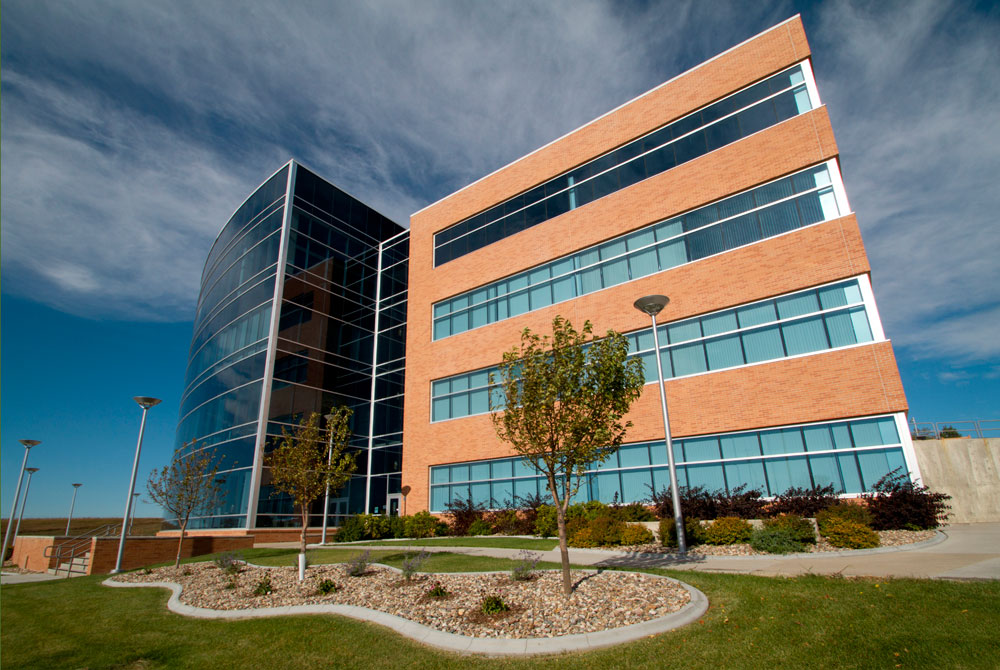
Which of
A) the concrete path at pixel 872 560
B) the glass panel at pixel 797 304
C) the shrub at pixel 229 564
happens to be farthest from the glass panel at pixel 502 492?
the glass panel at pixel 797 304

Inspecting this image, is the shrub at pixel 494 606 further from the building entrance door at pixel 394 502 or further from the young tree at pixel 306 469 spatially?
the building entrance door at pixel 394 502

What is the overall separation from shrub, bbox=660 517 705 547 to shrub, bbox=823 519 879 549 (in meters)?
3.48

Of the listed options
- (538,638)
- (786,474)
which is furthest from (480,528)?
(538,638)

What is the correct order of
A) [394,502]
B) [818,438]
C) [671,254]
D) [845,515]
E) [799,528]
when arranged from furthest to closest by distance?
[394,502], [671,254], [818,438], [845,515], [799,528]

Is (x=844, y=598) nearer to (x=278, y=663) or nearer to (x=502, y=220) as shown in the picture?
(x=278, y=663)

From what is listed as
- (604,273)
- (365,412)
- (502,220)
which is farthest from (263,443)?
(604,273)

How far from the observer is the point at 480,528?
25250 millimetres

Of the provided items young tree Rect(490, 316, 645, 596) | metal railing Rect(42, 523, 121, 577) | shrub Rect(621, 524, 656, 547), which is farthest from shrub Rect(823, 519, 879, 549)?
metal railing Rect(42, 523, 121, 577)

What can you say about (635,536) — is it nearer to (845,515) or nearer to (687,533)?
(687,533)

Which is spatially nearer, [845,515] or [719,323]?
[845,515]

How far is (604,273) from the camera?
2597cm

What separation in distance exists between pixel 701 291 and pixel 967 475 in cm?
1246

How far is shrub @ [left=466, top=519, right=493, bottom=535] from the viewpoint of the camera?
25.2m

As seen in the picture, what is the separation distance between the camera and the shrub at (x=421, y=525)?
27.0m
